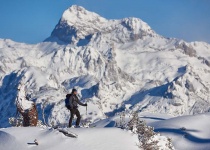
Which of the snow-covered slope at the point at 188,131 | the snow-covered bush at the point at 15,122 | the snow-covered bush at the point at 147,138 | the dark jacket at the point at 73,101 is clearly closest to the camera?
the snow-covered bush at the point at 147,138

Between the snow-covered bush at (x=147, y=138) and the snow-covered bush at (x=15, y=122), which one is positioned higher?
the snow-covered bush at (x=15, y=122)

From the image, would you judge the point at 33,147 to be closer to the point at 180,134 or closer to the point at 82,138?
the point at 82,138

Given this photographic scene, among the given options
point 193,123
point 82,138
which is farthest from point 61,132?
point 193,123

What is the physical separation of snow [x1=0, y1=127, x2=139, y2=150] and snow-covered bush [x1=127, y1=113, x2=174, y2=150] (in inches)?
19.2

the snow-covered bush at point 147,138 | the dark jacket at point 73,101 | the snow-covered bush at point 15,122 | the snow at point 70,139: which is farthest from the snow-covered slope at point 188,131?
the snow at point 70,139

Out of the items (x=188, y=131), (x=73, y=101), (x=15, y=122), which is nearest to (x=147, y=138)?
(x=73, y=101)

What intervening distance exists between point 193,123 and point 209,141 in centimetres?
502

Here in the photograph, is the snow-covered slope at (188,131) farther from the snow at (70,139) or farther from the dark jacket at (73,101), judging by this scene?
the snow at (70,139)

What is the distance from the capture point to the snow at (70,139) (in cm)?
2248

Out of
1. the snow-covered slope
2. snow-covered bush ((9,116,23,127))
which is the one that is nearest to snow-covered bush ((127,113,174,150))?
snow-covered bush ((9,116,23,127))

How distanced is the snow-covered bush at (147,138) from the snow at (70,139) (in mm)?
487

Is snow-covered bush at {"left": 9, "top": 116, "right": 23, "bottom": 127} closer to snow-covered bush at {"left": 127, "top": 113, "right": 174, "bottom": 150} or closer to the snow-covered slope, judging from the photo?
snow-covered bush at {"left": 127, "top": 113, "right": 174, "bottom": 150}

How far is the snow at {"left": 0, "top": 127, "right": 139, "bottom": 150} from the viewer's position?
22.5m

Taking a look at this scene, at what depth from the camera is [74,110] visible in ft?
92.8
